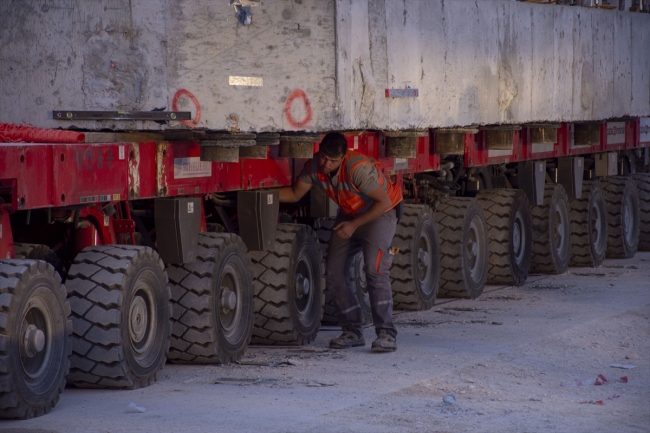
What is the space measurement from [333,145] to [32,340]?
11.3 ft

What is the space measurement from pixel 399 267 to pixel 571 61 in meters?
4.20

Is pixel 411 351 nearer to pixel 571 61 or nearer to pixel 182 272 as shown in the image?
pixel 182 272

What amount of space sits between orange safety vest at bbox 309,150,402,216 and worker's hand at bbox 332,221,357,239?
0.60 feet

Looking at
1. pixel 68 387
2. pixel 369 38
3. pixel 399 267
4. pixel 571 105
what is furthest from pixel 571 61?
pixel 68 387

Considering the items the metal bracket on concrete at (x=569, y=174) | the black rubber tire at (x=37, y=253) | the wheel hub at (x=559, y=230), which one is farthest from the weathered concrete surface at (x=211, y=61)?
the metal bracket on concrete at (x=569, y=174)

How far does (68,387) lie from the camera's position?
8594mm

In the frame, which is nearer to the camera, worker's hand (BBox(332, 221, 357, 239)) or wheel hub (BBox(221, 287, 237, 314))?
wheel hub (BBox(221, 287, 237, 314))

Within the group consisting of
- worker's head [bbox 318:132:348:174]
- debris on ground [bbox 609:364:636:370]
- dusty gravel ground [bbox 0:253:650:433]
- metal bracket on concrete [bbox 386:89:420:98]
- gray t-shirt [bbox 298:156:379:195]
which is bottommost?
debris on ground [bbox 609:364:636:370]

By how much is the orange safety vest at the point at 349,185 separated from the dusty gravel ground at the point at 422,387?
114 cm

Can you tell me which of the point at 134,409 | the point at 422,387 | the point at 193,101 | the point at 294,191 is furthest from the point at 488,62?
the point at 134,409

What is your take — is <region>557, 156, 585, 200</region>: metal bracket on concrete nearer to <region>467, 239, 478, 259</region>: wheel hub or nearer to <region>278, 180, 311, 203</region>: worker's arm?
<region>467, 239, 478, 259</region>: wheel hub

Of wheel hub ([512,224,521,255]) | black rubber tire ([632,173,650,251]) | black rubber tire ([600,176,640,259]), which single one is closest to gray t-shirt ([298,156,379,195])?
wheel hub ([512,224,521,255])

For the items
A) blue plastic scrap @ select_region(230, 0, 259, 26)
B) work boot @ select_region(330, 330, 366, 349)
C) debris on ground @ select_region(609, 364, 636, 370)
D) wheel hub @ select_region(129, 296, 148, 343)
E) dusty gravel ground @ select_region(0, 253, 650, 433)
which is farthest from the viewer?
work boot @ select_region(330, 330, 366, 349)

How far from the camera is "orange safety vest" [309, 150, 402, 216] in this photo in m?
10.4
